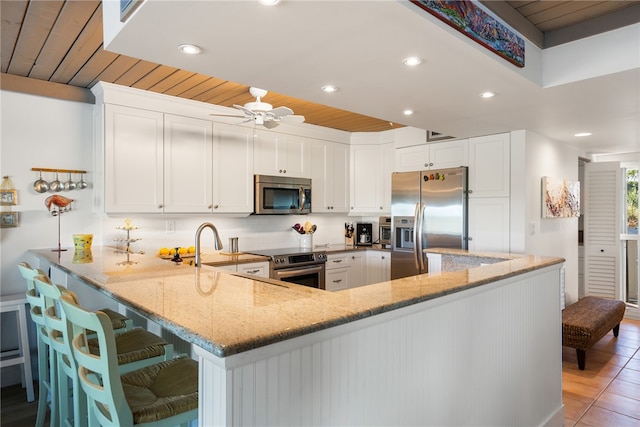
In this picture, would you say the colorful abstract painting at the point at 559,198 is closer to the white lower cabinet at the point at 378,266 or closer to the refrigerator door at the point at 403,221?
the refrigerator door at the point at 403,221

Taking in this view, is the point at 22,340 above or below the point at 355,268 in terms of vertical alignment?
below

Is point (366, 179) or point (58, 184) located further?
point (366, 179)

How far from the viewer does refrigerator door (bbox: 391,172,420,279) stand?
176 inches

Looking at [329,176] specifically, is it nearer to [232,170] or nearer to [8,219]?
[232,170]

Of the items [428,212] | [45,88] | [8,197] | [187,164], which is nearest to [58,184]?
[8,197]

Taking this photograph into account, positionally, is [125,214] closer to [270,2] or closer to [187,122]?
[187,122]

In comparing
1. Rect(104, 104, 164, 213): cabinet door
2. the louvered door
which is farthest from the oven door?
the louvered door

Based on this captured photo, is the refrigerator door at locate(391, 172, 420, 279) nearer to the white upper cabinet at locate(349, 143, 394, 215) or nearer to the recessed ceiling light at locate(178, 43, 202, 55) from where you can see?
the white upper cabinet at locate(349, 143, 394, 215)

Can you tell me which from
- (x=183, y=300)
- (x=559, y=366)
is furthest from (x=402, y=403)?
(x=559, y=366)

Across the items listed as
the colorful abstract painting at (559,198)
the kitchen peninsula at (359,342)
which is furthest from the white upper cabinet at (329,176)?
the kitchen peninsula at (359,342)

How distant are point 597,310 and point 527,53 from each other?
3003 millimetres

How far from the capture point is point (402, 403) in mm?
1385

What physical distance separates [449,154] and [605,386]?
→ 99.0 inches

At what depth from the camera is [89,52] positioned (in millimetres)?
2697
